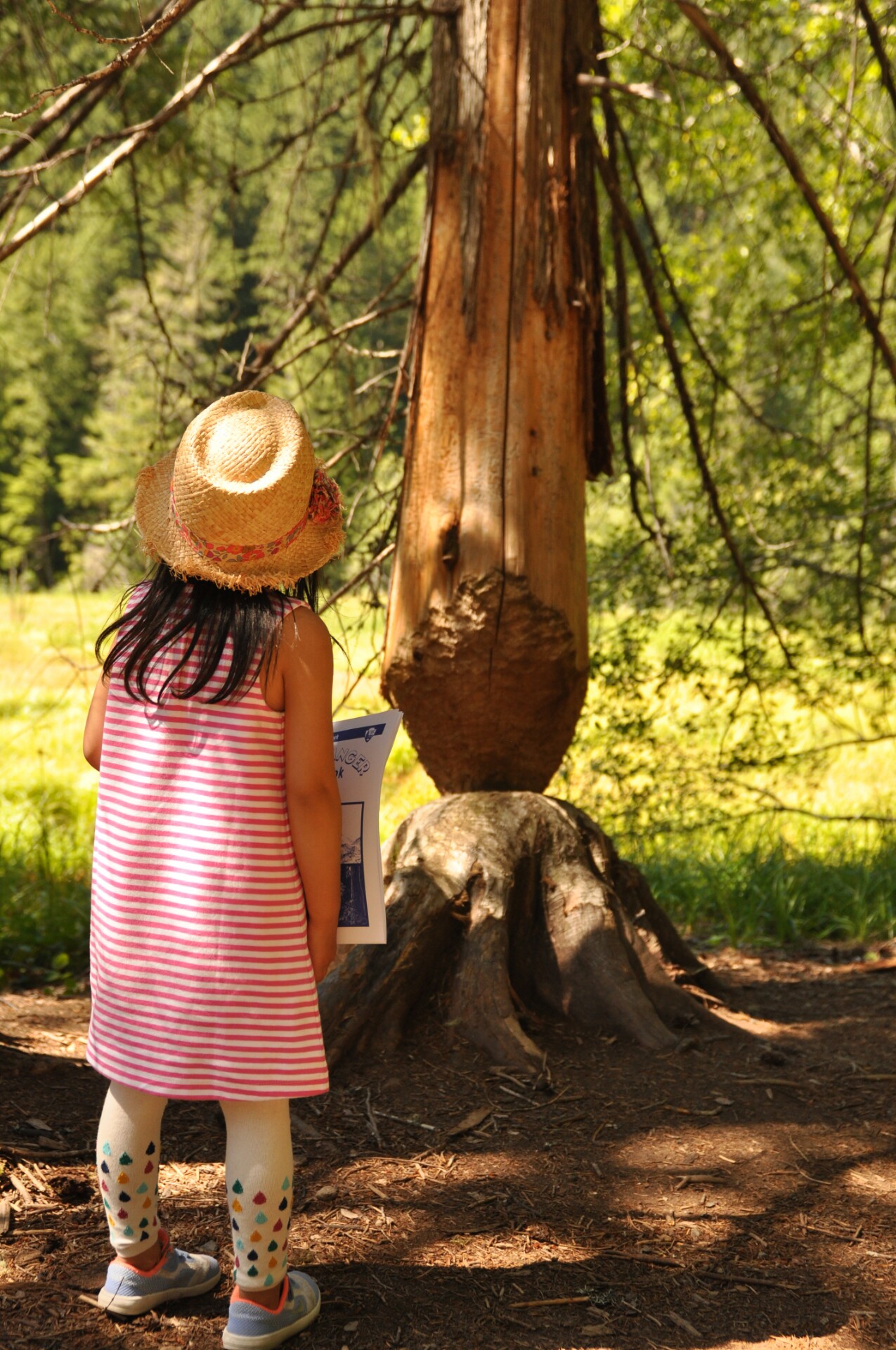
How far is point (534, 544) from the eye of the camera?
123 inches

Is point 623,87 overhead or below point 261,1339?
overhead

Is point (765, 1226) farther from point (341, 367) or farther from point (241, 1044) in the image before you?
point (341, 367)

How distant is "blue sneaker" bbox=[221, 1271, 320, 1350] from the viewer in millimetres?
1812

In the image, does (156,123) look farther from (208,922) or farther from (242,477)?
(208,922)

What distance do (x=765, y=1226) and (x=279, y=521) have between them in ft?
5.53

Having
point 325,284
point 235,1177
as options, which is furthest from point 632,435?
point 235,1177

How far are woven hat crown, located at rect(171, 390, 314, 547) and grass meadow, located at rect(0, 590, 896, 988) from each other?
1770 millimetres

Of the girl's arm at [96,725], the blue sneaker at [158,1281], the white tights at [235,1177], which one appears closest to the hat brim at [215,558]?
the girl's arm at [96,725]

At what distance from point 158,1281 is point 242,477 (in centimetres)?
134

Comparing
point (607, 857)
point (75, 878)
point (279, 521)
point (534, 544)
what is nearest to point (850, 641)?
point (607, 857)

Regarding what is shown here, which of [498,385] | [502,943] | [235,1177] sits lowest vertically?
[235,1177]

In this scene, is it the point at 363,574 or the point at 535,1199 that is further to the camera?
the point at 363,574

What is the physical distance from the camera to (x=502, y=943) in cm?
306

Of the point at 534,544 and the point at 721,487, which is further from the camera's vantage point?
the point at 721,487
